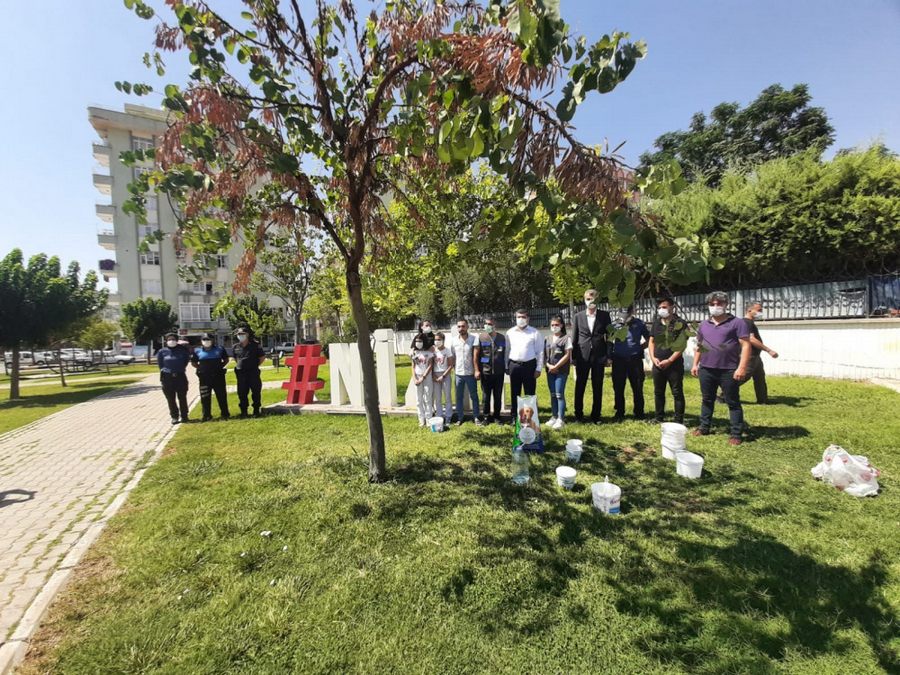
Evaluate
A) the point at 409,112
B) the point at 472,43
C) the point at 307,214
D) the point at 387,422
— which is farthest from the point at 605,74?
the point at 387,422

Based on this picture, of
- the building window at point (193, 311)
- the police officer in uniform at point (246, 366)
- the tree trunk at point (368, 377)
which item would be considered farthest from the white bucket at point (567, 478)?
the building window at point (193, 311)

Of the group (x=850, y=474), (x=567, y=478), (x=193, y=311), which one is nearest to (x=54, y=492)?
(x=567, y=478)

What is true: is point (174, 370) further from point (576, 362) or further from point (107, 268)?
point (107, 268)

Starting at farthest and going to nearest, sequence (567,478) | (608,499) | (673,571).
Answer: (567,478) < (608,499) < (673,571)

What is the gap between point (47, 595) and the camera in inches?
113

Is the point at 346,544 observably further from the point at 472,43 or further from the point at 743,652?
the point at 472,43

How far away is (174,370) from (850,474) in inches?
419

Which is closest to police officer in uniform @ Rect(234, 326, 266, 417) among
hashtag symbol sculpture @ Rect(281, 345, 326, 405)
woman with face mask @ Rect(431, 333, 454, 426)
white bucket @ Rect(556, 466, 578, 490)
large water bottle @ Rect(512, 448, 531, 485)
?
hashtag symbol sculpture @ Rect(281, 345, 326, 405)

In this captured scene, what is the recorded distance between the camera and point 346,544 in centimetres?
333

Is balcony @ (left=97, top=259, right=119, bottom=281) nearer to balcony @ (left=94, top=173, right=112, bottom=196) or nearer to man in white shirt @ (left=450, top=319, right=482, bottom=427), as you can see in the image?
balcony @ (left=94, top=173, right=112, bottom=196)

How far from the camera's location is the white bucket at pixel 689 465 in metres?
4.36

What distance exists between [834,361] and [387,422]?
10.8m

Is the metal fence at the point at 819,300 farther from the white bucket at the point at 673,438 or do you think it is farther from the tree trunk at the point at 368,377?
the tree trunk at the point at 368,377

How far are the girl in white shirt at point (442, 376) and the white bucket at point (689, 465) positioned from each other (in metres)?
3.66
